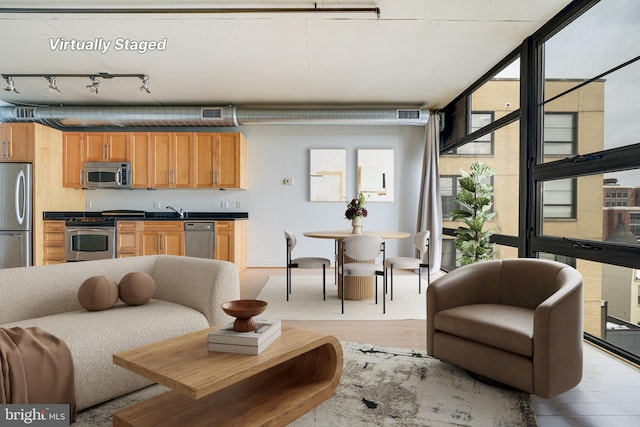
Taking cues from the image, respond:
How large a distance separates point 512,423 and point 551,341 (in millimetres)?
420

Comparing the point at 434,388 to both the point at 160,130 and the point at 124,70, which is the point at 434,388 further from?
the point at 160,130

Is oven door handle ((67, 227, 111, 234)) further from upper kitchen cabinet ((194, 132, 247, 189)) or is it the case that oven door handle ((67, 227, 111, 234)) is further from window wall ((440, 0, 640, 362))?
window wall ((440, 0, 640, 362))

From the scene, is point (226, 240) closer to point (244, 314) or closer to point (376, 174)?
point (376, 174)

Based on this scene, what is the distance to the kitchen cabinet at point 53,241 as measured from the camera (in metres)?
5.54

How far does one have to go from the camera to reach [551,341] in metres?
1.79

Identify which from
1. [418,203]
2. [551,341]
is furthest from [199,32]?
[418,203]

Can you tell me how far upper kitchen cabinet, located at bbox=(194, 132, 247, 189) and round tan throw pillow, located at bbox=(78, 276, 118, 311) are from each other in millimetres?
3810

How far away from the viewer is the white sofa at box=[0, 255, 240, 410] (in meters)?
1.79

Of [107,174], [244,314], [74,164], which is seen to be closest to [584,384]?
[244,314]

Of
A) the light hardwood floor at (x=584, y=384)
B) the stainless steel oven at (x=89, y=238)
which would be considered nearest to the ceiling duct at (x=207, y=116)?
the stainless steel oven at (x=89, y=238)

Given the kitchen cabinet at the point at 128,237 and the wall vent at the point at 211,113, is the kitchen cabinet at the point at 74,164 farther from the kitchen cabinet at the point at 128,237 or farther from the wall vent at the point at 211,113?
the wall vent at the point at 211,113

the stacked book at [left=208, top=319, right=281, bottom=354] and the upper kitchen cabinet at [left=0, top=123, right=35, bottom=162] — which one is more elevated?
the upper kitchen cabinet at [left=0, top=123, right=35, bottom=162]

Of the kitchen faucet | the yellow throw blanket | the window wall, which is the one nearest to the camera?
the yellow throw blanket

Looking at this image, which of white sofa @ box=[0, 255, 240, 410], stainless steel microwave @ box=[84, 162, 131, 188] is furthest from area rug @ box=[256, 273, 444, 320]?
stainless steel microwave @ box=[84, 162, 131, 188]
